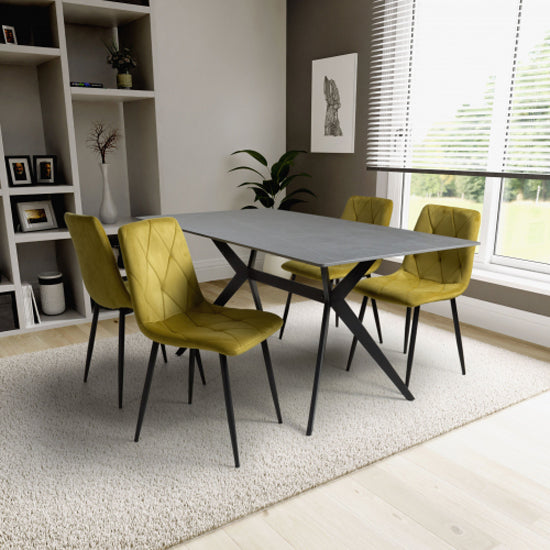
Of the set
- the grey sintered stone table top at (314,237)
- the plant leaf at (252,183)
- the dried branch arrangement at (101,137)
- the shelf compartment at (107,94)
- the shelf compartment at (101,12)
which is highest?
the shelf compartment at (101,12)

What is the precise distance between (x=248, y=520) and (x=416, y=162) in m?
2.95

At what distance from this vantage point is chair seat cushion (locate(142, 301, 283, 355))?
2.05 meters

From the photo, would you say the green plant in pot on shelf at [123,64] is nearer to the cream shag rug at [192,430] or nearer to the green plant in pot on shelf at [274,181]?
the green plant in pot on shelf at [274,181]

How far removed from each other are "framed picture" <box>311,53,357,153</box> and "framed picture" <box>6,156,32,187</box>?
2358 millimetres

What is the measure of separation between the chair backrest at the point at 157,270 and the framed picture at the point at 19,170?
1722 mm

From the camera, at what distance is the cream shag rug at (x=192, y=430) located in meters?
1.81

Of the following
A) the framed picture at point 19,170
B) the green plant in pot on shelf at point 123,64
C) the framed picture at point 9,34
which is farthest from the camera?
the green plant in pot on shelf at point 123,64

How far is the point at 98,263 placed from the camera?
2.44 m

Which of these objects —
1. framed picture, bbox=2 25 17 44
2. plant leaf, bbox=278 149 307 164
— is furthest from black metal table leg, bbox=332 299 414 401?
framed picture, bbox=2 25 17 44

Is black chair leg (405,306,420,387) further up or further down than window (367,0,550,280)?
further down

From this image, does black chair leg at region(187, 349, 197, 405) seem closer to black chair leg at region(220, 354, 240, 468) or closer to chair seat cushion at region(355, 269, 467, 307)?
black chair leg at region(220, 354, 240, 468)

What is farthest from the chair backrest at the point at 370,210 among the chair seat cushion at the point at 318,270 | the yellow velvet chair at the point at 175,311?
the yellow velvet chair at the point at 175,311

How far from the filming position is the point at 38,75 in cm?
382

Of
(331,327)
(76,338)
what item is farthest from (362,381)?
(76,338)
